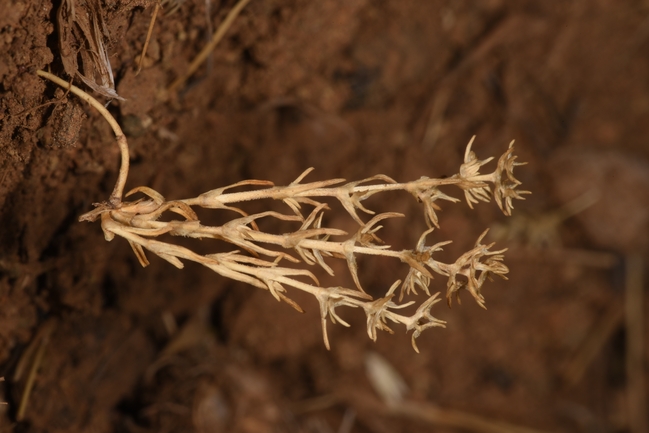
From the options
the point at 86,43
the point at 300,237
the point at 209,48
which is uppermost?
the point at 209,48

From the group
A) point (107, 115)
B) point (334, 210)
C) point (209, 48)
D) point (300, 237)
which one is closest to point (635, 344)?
point (334, 210)

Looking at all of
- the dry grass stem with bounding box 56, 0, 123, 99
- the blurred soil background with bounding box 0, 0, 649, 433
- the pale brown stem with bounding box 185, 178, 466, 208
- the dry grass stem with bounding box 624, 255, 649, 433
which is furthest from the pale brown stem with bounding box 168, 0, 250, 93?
the dry grass stem with bounding box 624, 255, 649, 433

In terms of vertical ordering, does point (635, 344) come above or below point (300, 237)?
above

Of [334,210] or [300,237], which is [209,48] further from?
[334,210]

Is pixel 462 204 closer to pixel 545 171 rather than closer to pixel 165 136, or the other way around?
pixel 545 171

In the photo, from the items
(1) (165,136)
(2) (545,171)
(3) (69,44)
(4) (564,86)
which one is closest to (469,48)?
(4) (564,86)

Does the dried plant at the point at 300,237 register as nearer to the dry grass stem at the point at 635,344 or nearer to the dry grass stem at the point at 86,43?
the dry grass stem at the point at 86,43

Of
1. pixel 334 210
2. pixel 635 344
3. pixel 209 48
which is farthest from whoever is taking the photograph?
pixel 635 344

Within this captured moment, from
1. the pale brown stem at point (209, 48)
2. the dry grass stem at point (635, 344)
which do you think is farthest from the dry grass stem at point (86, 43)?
the dry grass stem at point (635, 344)
